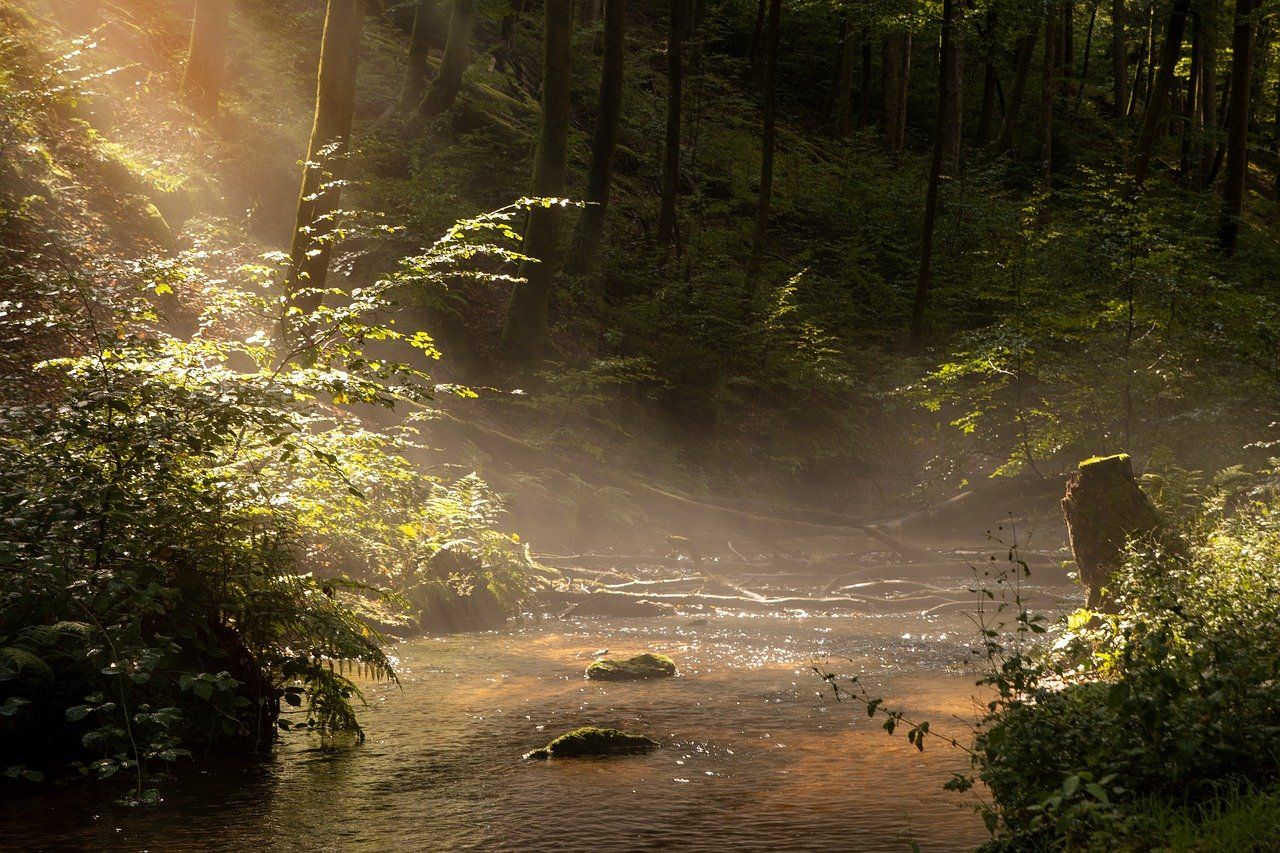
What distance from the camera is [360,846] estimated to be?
5141mm

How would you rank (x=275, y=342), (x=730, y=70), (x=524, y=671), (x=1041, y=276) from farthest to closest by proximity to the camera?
1. (x=730, y=70)
2. (x=1041, y=276)
3. (x=275, y=342)
4. (x=524, y=671)

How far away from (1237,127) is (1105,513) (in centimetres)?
1960

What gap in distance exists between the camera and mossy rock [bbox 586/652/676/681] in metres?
9.54

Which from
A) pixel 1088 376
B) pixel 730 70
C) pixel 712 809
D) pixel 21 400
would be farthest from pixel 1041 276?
pixel 730 70

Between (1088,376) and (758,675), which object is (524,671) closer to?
(758,675)

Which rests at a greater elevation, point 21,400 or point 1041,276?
point 1041,276

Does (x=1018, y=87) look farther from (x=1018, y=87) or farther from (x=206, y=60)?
(x=206, y=60)

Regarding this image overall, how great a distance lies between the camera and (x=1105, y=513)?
31.7 ft

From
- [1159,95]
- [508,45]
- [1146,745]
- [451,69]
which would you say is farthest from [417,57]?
[1146,745]

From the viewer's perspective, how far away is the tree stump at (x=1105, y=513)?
956 centimetres

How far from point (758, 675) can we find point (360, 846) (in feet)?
17.9

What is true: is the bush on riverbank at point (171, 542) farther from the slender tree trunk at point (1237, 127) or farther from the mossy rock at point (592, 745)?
the slender tree trunk at point (1237, 127)

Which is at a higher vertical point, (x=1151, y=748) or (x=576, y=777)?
(x=1151, y=748)

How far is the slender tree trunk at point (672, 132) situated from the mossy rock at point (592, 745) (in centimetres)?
1810
